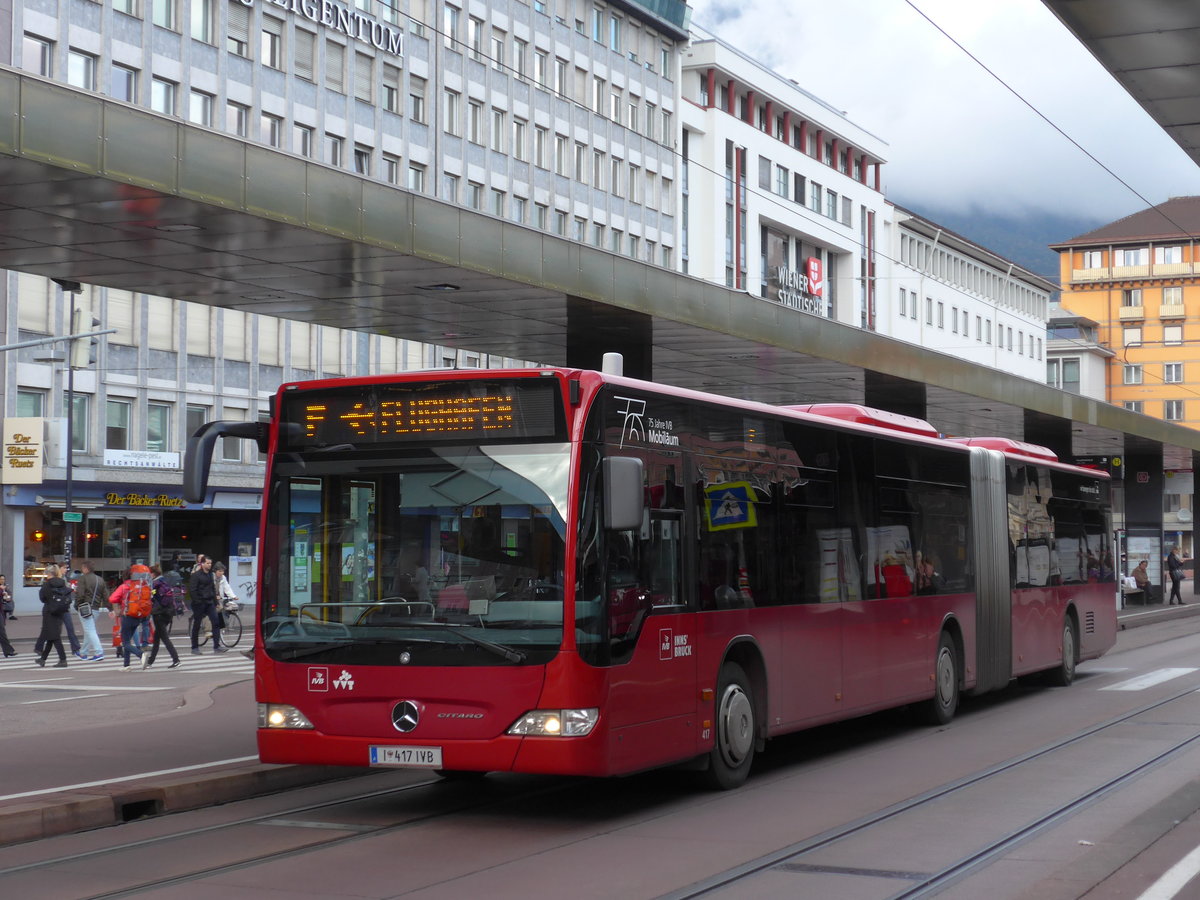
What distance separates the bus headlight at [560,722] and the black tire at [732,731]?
5.95 ft

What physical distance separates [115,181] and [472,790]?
6.77 meters

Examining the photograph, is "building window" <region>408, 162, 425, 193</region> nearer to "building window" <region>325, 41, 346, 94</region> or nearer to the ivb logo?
"building window" <region>325, 41, 346, 94</region>

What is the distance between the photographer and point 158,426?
167 ft

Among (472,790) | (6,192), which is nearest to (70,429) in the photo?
(6,192)

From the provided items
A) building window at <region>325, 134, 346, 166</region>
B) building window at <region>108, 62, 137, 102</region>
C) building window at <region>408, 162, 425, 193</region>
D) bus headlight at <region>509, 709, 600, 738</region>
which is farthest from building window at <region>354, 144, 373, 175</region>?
bus headlight at <region>509, 709, 600, 738</region>

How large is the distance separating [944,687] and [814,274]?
71.7 metres

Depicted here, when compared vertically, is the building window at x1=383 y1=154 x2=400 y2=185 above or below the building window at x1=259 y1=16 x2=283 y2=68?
below

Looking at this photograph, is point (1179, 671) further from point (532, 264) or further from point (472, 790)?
point (472, 790)

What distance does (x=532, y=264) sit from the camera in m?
21.2

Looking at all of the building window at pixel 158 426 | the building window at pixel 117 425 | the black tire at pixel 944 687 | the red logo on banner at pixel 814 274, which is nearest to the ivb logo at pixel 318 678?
the black tire at pixel 944 687

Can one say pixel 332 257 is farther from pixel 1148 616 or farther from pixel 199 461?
pixel 1148 616

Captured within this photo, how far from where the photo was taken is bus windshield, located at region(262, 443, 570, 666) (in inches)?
397

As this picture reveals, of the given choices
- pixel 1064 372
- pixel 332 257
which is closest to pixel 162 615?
pixel 332 257

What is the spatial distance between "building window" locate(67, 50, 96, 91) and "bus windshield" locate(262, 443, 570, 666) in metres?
36.9
